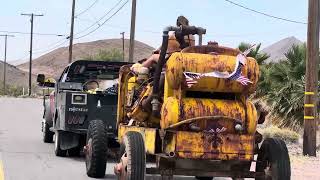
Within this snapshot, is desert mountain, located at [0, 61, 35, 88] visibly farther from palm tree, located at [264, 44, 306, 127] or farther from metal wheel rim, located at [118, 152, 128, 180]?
metal wheel rim, located at [118, 152, 128, 180]

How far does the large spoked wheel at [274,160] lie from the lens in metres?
7.79

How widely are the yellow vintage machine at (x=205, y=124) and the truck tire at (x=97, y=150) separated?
2.01m

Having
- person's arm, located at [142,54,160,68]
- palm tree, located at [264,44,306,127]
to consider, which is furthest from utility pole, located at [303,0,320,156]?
person's arm, located at [142,54,160,68]

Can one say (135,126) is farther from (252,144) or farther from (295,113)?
(295,113)

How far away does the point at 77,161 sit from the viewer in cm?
1304

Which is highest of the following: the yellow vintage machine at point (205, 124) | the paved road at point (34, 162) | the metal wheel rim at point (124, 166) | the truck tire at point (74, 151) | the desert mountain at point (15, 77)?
the desert mountain at point (15, 77)

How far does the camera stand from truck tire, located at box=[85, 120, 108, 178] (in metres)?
10.2

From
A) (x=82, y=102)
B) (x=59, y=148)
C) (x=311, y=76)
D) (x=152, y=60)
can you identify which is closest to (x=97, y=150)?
(x=152, y=60)

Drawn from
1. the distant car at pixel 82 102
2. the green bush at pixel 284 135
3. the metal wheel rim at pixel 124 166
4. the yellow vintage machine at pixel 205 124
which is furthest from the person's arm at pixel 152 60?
the green bush at pixel 284 135

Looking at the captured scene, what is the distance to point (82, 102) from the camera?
12734 mm

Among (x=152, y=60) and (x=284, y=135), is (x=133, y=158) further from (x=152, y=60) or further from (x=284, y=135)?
(x=284, y=135)

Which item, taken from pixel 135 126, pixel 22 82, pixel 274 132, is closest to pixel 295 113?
pixel 274 132

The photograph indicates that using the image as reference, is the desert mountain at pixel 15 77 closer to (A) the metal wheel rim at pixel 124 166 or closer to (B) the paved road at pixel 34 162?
(B) the paved road at pixel 34 162

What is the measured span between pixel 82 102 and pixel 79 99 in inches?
3.4
